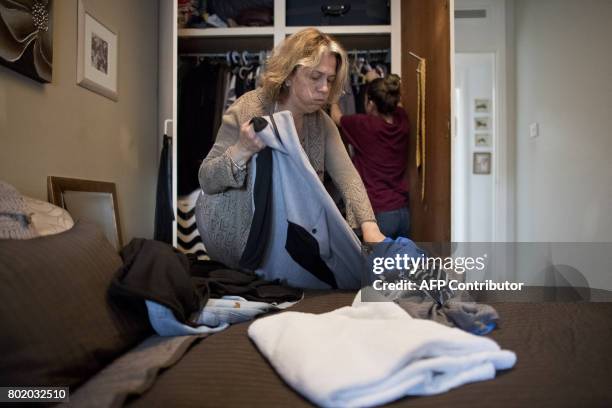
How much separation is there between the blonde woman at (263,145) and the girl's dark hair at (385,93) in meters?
0.55

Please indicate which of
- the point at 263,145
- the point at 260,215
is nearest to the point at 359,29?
the point at 263,145

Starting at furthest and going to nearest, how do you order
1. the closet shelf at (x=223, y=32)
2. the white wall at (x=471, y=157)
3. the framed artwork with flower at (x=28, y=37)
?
the white wall at (x=471, y=157)
the closet shelf at (x=223, y=32)
the framed artwork with flower at (x=28, y=37)

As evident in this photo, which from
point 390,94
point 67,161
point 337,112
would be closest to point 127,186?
point 67,161

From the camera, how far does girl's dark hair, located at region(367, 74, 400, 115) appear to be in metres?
2.15

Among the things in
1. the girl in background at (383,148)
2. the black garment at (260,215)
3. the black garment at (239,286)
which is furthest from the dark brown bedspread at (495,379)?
the girl in background at (383,148)

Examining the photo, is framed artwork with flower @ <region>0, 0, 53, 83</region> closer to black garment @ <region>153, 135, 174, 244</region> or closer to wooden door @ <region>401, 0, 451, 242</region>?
black garment @ <region>153, 135, 174, 244</region>

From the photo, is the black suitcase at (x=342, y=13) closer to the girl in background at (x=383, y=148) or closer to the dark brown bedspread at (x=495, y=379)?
the girl in background at (x=383, y=148)

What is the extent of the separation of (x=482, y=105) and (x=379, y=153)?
1767 millimetres

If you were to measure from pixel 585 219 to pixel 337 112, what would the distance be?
1379mm

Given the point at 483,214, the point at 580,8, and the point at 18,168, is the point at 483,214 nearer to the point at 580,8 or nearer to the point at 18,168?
the point at 580,8

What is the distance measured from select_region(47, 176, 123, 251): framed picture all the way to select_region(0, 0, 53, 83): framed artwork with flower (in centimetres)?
39

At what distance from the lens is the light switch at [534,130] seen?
109 inches

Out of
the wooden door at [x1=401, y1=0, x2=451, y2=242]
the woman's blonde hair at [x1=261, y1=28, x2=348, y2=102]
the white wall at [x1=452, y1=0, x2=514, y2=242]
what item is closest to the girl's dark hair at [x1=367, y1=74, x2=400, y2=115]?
the wooden door at [x1=401, y1=0, x2=451, y2=242]

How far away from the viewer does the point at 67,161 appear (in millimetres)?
1699
